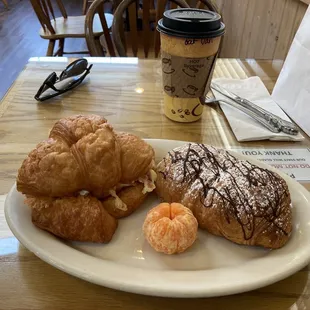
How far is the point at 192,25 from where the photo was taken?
728mm

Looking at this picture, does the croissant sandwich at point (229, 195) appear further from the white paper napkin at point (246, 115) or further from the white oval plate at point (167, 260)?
the white paper napkin at point (246, 115)

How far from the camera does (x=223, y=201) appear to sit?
0.54m

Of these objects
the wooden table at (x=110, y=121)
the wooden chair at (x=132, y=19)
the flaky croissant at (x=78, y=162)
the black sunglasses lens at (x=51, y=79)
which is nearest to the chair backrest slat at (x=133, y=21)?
the wooden chair at (x=132, y=19)

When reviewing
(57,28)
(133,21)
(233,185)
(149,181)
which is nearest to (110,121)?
(149,181)

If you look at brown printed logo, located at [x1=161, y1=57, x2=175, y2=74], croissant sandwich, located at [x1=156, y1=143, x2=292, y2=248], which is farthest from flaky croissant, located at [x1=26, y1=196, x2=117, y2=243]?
brown printed logo, located at [x1=161, y1=57, x2=175, y2=74]

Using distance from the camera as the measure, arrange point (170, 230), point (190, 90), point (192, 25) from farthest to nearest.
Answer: point (190, 90) → point (192, 25) → point (170, 230)

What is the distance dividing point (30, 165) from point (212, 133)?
471 millimetres

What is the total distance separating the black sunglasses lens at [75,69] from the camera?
3.40 feet

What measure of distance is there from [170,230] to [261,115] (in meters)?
0.51

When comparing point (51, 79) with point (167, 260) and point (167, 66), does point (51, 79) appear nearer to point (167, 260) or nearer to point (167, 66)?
point (167, 66)

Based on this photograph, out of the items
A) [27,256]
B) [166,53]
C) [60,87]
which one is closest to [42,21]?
[60,87]

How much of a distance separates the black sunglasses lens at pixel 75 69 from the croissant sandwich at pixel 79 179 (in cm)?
50

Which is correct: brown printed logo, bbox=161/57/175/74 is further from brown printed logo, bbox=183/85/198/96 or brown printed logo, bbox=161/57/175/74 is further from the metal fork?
the metal fork

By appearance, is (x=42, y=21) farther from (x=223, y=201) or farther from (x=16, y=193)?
(x=223, y=201)
